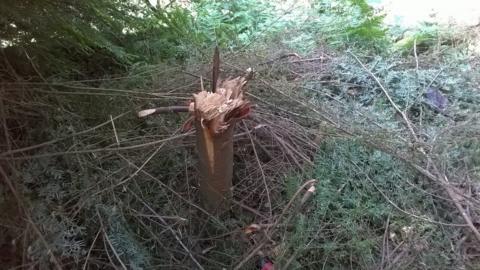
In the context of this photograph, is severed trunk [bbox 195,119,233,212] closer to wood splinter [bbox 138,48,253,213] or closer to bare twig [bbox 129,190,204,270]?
wood splinter [bbox 138,48,253,213]

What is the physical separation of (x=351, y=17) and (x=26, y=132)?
10.1 feet

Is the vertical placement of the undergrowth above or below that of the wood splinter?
below

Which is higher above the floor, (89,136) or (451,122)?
(89,136)

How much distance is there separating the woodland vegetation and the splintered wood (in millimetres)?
21

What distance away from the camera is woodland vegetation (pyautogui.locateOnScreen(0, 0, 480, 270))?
2.21 metres

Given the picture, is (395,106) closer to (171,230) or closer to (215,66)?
(215,66)

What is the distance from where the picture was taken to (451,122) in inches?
132

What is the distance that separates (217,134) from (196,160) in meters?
0.50

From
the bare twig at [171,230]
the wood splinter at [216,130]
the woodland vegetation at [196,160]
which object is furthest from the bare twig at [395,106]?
the bare twig at [171,230]

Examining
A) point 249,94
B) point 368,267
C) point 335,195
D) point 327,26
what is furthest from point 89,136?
point 327,26

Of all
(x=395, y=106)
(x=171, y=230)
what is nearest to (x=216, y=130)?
(x=171, y=230)

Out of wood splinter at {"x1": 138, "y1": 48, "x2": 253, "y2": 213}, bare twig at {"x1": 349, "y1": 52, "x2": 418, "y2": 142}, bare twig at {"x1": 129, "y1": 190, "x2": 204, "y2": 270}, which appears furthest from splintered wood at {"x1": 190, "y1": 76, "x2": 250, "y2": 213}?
bare twig at {"x1": 349, "y1": 52, "x2": 418, "y2": 142}

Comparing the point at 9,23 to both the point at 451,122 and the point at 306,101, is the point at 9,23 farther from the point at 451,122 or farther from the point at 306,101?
the point at 451,122

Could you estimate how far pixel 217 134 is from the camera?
2.16 meters
